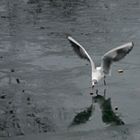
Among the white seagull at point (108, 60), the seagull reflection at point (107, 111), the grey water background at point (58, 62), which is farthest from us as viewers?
the white seagull at point (108, 60)

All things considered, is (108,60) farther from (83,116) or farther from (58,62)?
(58,62)

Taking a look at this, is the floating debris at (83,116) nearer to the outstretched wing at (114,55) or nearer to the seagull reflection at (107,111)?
the seagull reflection at (107,111)

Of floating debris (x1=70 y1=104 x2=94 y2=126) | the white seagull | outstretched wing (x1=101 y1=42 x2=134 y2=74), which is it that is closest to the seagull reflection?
floating debris (x1=70 y1=104 x2=94 y2=126)

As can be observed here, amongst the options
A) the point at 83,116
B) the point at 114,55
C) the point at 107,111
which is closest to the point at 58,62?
the point at 114,55

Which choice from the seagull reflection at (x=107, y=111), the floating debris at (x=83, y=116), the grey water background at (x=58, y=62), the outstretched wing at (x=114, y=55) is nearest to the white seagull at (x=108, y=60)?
the outstretched wing at (x=114, y=55)

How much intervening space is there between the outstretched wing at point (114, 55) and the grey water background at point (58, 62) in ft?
1.80

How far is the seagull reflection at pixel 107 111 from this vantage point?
12633mm

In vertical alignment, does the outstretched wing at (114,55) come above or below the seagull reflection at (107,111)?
above

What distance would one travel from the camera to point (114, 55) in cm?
1452

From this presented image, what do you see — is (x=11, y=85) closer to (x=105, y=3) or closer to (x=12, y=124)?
(x=12, y=124)

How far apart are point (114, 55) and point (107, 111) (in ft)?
6.33

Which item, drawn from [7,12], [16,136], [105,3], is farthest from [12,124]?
[105,3]

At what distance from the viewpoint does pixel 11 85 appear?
48.9 ft

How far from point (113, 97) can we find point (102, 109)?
0.75 m
